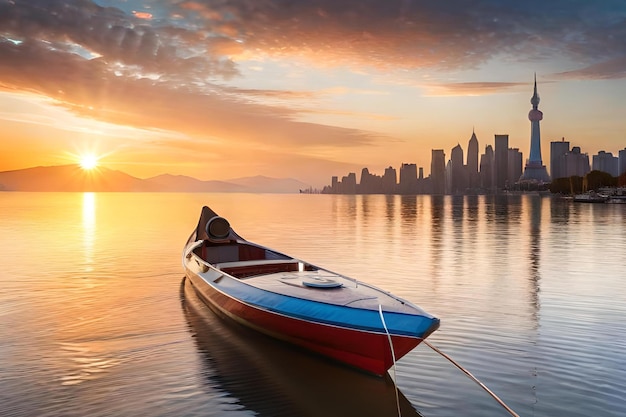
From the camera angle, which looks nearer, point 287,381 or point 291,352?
point 287,381

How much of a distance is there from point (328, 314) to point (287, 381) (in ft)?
7.50

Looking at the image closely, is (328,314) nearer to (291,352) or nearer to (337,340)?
(337,340)

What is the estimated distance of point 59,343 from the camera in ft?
60.2

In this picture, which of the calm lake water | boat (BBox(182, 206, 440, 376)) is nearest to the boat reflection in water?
the calm lake water

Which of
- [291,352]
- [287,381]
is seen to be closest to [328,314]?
[287,381]

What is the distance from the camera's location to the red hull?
46.0 ft

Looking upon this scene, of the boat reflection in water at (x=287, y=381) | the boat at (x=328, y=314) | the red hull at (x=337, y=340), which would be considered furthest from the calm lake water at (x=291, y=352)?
the boat at (x=328, y=314)

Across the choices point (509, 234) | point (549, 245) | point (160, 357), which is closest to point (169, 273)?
point (160, 357)

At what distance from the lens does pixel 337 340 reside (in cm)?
1488

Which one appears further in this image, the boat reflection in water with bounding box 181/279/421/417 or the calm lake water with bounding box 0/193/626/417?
the calm lake water with bounding box 0/193/626/417

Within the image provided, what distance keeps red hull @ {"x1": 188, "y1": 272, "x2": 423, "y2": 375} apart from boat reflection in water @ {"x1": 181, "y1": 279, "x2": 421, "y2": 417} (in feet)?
1.40

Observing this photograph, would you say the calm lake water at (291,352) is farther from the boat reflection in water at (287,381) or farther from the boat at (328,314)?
the boat at (328,314)

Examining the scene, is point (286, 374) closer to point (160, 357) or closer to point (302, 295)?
point (302, 295)

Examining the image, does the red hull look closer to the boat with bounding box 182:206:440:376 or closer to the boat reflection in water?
A: the boat with bounding box 182:206:440:376
